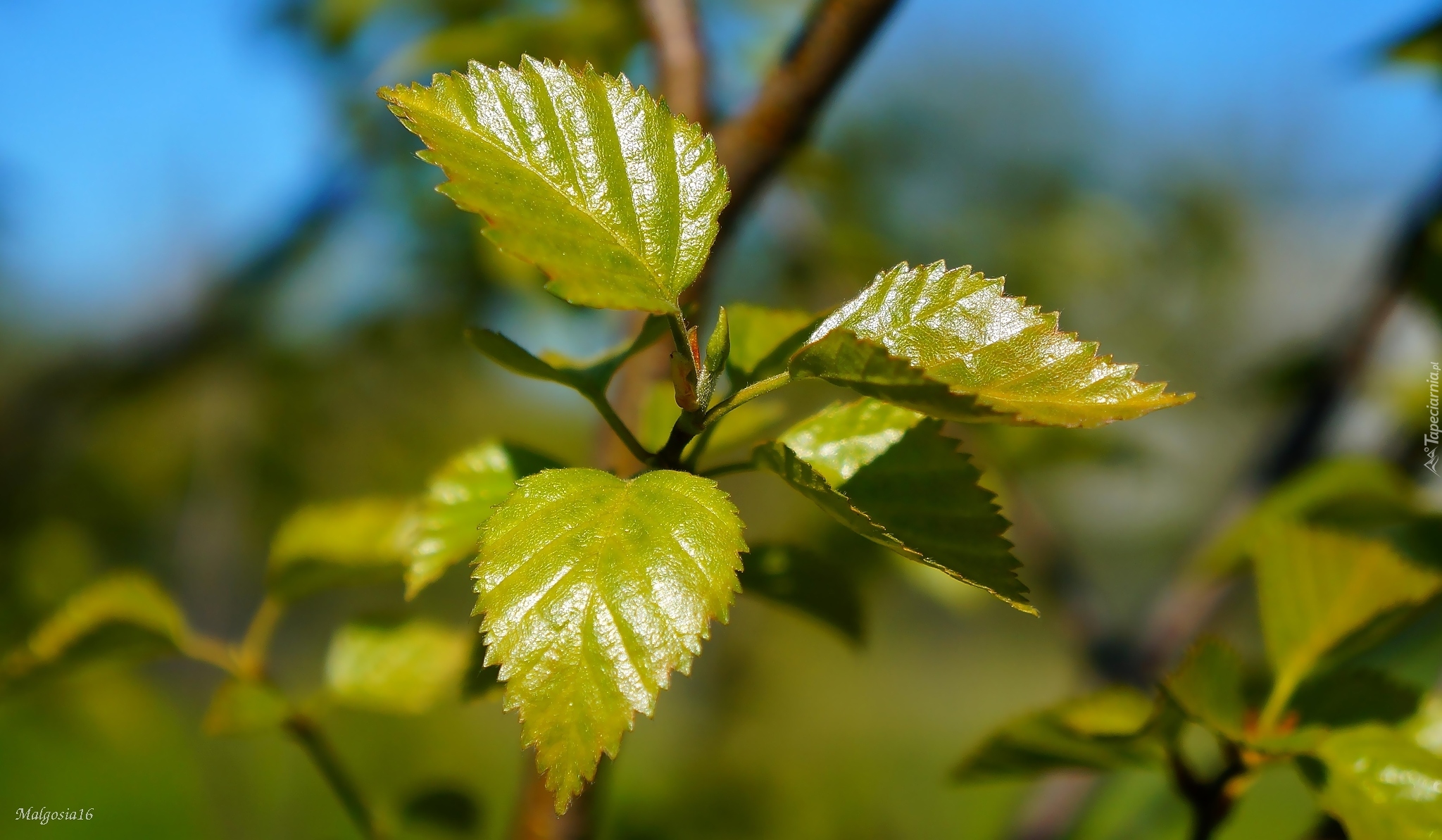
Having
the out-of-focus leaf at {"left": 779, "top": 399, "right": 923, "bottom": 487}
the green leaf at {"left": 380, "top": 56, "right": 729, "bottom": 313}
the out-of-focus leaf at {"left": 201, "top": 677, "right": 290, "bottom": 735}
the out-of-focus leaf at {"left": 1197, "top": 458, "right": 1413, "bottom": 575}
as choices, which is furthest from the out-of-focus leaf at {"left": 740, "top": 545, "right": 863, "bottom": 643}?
the out-of-focus leaf at {"left": 1197, "top": 458, "right": 1413, "bottom": 575}

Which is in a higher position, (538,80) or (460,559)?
(538,80)

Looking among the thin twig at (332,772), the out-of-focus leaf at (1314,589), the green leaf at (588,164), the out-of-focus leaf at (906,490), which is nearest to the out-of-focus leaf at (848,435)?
the out-of-focus leaf at (906,490)

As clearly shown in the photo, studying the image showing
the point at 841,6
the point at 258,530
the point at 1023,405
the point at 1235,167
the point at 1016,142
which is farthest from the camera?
the point at 1235,167

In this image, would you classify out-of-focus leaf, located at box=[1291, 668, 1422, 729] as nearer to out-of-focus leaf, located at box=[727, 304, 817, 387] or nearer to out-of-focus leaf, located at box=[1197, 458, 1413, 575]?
out-of-focus leaf, located at box=[1197, 458, 1413, 575]

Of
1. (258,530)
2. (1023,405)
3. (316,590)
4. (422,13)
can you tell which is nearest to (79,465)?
(258,530)

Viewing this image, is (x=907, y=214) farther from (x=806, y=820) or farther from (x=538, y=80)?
(x=538, y=80)

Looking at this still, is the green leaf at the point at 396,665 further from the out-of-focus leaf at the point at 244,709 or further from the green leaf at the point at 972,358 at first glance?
the green leaf at the point at 972,358
